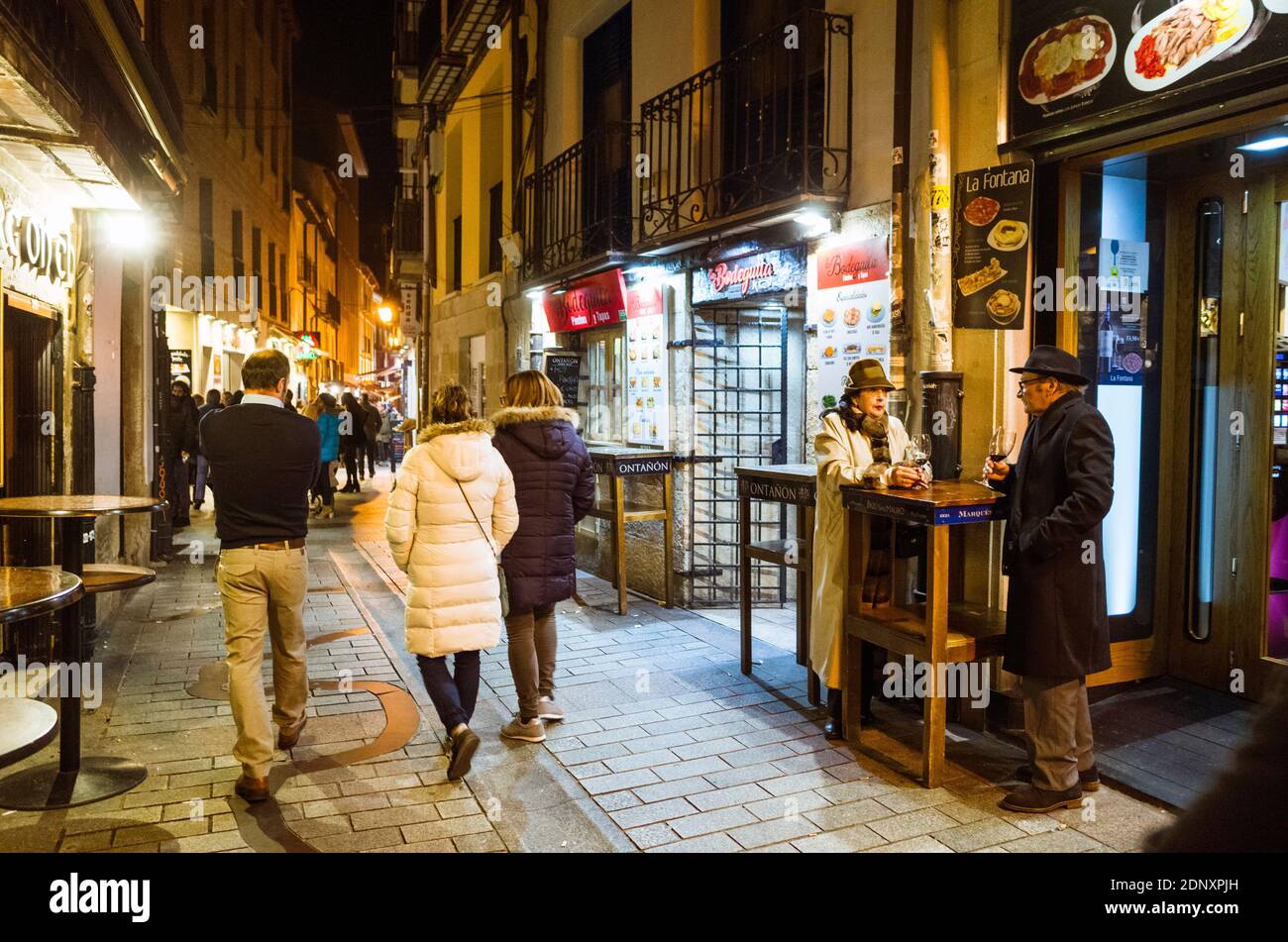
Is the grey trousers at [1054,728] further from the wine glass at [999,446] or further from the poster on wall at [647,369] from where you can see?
the poster on wall at [647,369]

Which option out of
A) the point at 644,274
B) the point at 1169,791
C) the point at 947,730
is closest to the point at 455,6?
the point at 644,274

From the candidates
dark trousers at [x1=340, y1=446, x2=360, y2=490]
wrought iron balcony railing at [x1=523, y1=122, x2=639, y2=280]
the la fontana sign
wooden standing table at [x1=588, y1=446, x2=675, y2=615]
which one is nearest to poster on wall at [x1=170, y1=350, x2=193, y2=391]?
dark trousers at [x1=340, y1=446, x2=360, y2=490]

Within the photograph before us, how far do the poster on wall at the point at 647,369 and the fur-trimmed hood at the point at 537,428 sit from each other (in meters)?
3.76

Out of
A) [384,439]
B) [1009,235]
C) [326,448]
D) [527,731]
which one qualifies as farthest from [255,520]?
[384,439]

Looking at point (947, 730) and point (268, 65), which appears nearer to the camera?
point (947, 730)

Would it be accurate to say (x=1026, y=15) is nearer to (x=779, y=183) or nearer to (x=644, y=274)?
(x=779, y=183)

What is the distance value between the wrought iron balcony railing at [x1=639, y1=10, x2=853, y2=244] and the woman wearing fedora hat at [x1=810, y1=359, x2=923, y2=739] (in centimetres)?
213

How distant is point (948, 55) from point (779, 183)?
7.62 feet

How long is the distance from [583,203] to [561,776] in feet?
26.8

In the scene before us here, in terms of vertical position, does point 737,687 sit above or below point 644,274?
below

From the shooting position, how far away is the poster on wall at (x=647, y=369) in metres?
9.38

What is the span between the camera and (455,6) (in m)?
15.7

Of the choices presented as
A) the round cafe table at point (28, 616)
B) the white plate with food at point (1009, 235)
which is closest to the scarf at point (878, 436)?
the white plate with food at point (1009, 235)

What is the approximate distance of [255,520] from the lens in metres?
4.65
